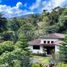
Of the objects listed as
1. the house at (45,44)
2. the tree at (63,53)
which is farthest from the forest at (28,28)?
the tree at (63,53)

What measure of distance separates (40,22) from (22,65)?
27744 millimetres

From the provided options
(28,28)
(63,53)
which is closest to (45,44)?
(28,28)

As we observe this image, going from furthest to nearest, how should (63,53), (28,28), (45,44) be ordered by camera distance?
1. (28,28)
2. (45,44)
3. (63,53)

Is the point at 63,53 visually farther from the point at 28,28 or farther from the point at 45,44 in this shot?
the point at 28,28

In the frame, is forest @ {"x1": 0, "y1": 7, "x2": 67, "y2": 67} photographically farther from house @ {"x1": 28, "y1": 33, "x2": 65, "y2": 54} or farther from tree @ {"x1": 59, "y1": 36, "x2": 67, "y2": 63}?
tree @ {"x1": 59, "y1": 36, "x2": 67, "y2": 63}

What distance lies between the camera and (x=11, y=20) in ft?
127

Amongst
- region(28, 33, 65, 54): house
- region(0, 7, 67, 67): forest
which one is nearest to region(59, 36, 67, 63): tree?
region(0, 7, 67, 67): forest

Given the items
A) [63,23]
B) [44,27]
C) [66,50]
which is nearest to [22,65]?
[66,50]

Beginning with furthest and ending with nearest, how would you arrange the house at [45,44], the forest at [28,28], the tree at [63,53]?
the house at [45,44]
the forest at [28,28]
the tree at [63,53]

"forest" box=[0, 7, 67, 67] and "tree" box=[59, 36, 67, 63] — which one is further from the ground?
"forest" box=[0, 7, 67, 67]

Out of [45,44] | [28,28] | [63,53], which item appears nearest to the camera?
[63,53]

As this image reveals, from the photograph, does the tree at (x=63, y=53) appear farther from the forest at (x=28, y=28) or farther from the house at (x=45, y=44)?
the house at (x=45, y=44)

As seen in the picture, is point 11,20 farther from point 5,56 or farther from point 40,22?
point 5,56

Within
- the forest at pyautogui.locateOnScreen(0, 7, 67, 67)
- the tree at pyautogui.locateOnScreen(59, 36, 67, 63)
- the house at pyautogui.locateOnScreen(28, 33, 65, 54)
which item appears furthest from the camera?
the house at pyautogui.locateOnScreen(28, 33, 65, 54)
